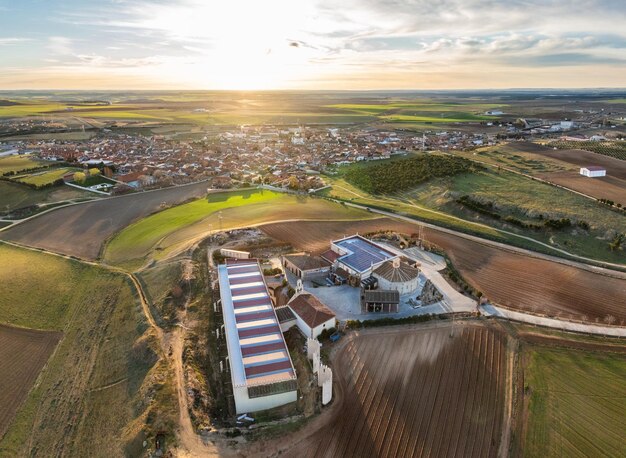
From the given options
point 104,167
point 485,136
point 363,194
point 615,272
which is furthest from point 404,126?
point 615,272

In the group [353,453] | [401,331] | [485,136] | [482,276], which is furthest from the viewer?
[485,136]

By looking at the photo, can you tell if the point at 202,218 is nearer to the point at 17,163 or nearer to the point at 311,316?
the point at 311,316

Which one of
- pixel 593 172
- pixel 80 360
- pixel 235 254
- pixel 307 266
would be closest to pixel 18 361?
pixel 80 360

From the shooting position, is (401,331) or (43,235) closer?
(401,331)

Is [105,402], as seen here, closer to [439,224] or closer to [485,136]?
[439,224]

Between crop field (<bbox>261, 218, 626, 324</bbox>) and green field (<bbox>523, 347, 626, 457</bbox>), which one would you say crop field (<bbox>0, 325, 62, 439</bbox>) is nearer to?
crop field (<bbox>261, 218, 626, 324</bbox>)

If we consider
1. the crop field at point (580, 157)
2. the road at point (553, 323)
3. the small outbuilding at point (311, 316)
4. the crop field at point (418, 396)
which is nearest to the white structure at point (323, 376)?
the crop field at point (418, 396)

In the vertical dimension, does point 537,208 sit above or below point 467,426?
above
